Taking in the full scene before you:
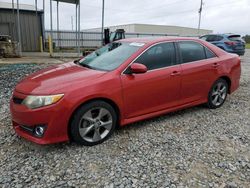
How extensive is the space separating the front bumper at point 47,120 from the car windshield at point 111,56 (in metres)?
1.06

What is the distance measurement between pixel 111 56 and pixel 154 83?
34.8 inches

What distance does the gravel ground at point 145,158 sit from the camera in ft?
8.95

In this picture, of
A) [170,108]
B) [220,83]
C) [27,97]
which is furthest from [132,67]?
[220,83]

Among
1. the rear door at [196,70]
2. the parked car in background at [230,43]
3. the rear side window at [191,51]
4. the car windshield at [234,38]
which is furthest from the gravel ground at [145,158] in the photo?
the car windshield at [234,38]

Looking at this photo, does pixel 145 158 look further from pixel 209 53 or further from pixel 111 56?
pixel 209 53

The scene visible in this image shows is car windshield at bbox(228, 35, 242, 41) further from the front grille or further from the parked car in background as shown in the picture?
the front grille

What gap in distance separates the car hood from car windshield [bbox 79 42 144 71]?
0.75 feet

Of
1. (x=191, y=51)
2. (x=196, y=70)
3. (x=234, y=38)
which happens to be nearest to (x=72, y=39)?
(x=234, y=38)

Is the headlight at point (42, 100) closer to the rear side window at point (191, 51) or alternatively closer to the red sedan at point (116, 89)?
the red sedan at point (116, 89)

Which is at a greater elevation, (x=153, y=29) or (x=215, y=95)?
(x=153, y=29)

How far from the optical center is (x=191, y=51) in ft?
15.0

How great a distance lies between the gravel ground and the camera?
8.95 feet

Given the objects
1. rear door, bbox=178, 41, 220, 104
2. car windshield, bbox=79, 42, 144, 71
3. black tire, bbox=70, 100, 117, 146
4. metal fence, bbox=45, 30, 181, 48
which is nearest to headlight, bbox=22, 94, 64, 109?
black tire, bbox=70, 100, 117, 146

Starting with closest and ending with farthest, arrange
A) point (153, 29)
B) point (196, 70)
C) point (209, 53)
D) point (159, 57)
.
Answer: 1. point (159, 57)
2. point (196, 70)
3. point (209, 53)
4. point (153, 29)
